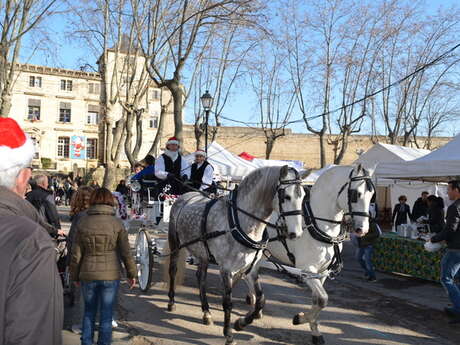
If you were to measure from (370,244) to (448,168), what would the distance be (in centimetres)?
222

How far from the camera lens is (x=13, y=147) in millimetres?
1597

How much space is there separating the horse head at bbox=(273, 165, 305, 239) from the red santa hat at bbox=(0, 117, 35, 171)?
308 centimetres

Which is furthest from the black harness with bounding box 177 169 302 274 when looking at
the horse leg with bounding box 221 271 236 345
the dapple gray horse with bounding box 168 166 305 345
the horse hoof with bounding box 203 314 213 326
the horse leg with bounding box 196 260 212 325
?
the horse hoof with bounding box 203 314 213 326

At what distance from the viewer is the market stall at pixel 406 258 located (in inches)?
320

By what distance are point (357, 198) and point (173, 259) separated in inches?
111

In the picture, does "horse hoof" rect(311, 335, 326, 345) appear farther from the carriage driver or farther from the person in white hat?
the carriage driver

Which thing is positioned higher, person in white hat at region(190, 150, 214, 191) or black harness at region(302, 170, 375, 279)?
person in white hat at region(190, 150, 214, 191)

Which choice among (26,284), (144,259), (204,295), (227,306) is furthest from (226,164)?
(26,284)

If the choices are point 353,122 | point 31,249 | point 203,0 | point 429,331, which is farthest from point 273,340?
point 353,122

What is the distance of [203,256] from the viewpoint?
18.1 feet

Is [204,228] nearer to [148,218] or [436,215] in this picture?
[148,218]

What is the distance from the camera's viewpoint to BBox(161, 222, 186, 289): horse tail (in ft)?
20.5

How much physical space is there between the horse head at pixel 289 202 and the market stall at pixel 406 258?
477 centimetres

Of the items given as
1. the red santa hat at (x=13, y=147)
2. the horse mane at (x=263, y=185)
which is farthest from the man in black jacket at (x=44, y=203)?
the red santa hat at (x=13, y=147)
